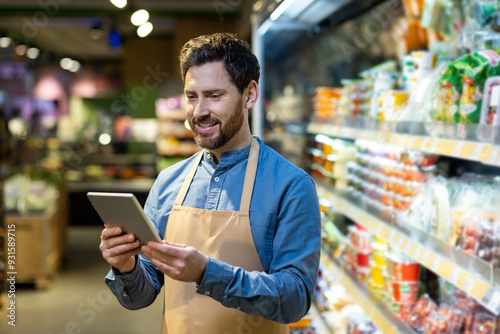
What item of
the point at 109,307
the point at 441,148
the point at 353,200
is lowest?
the point at 109,307

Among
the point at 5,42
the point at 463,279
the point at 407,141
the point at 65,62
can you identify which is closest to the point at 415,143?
the point at 407,141

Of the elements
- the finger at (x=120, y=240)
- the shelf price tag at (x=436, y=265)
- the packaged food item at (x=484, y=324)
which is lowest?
the packaged food item at (x=484, y=324)

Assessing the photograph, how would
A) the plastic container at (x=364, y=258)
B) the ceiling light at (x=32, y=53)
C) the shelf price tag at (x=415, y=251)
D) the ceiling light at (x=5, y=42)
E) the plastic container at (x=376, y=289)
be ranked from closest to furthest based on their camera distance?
the shelf price tag at (x=415, y=251)
the plastic container at (x=376, y=289)
the plastic container at (x=364, y=258)
the ceiling light at (x=5, y=42)
the ceiling light at (x=32, y=53)

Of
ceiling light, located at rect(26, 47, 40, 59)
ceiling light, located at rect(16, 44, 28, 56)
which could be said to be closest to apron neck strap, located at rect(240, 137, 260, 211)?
ceiling light, located at rect(16, 44, 28, 56)

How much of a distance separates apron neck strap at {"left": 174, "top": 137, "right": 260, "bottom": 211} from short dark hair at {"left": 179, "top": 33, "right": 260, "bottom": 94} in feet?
0.62

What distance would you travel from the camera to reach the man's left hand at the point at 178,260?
1231 millimetres

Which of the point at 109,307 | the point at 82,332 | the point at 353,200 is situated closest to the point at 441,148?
the point at 353,200

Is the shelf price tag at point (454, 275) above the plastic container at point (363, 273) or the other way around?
above

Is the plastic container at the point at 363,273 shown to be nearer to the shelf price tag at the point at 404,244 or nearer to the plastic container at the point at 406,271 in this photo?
the plastic container at the point at 406,271

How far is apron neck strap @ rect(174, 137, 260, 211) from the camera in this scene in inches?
59.2

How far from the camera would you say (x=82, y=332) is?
4551mm

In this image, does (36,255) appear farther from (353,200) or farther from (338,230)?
(353,200)

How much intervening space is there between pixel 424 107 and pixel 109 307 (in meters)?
4.07

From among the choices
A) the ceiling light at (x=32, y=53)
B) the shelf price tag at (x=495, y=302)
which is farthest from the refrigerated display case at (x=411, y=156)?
the ceiling light at (x=32, y=53)
